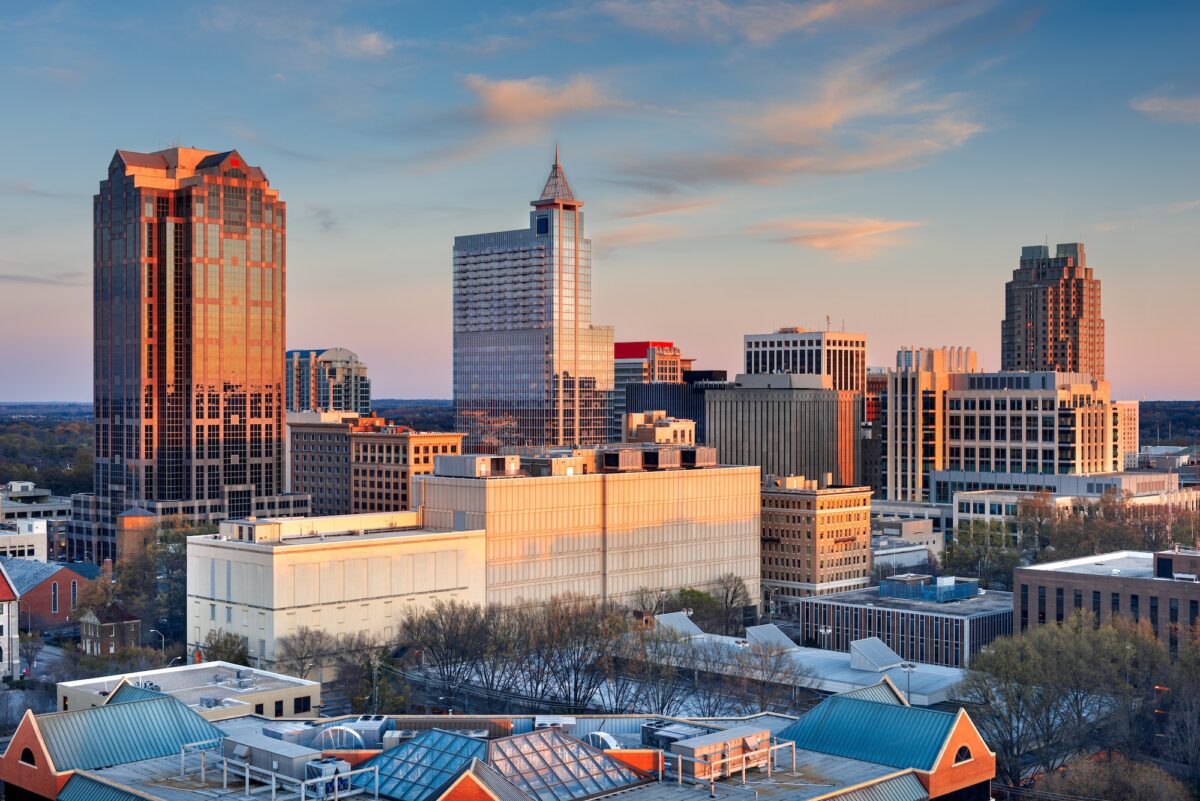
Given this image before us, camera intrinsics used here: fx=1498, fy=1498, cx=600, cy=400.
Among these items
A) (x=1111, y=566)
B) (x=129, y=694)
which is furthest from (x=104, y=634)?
(x=1111, y=566)

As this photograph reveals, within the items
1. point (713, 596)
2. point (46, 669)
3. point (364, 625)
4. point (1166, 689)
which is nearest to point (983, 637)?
point (1166, 689)

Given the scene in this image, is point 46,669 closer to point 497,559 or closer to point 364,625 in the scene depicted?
point 364,625

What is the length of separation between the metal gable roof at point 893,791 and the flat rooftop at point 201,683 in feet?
137

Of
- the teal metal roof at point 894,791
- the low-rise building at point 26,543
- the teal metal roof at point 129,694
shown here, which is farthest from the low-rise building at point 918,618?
the low-rise building at point 26,543

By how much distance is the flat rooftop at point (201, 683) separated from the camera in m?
90.4

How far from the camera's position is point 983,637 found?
130m

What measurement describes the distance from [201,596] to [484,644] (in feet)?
101

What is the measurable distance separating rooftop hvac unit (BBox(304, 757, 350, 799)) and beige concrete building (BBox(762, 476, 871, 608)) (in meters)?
124

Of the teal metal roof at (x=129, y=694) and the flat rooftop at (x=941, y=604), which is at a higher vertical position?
the teal metal roof at (x=129, y=694)

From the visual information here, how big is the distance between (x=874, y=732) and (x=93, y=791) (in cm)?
3305

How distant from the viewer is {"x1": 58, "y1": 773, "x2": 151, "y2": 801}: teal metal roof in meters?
58.5

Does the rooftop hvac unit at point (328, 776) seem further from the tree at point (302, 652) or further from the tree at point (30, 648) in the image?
the tree at point (30, 648)

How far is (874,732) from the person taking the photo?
66125 mm

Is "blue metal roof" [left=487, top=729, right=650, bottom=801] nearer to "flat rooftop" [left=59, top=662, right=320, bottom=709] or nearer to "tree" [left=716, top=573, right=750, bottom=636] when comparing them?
"flat rooftop" [left=59, top=662, right=320, bottom=709]
